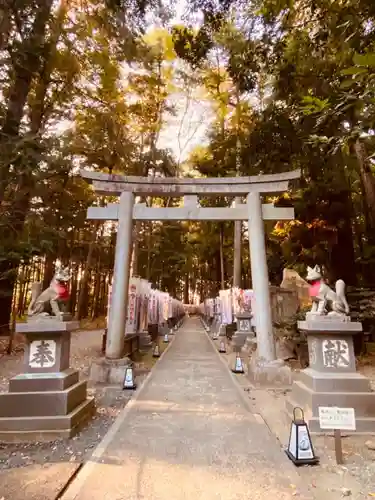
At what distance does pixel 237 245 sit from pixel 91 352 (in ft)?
29.7

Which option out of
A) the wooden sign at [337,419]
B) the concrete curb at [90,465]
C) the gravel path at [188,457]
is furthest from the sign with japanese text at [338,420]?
the concrete curb at [90,465]

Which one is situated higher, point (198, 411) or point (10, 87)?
point (10, 87)

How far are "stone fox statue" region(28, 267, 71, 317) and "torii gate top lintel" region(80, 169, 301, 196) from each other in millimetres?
3834

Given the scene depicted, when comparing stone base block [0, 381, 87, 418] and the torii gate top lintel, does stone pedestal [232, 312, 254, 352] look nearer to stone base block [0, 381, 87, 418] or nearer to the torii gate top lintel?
the torii gate top lintel

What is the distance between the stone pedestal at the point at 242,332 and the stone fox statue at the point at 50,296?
9.57 metres

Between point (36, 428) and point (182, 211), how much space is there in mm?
5861

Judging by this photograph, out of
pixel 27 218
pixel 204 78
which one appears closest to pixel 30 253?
pixel 27 218

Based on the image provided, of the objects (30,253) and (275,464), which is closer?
(275,464)

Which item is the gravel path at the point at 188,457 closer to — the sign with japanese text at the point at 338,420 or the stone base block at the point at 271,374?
the sign with japanese text at the point at 338,420

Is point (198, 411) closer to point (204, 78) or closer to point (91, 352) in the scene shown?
point (91, 352)

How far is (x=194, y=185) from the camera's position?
878 centimetres

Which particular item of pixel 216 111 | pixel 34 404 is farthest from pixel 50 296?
pixel 216 111

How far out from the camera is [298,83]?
8320 mm

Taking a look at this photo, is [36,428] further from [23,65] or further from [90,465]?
[23,65]
